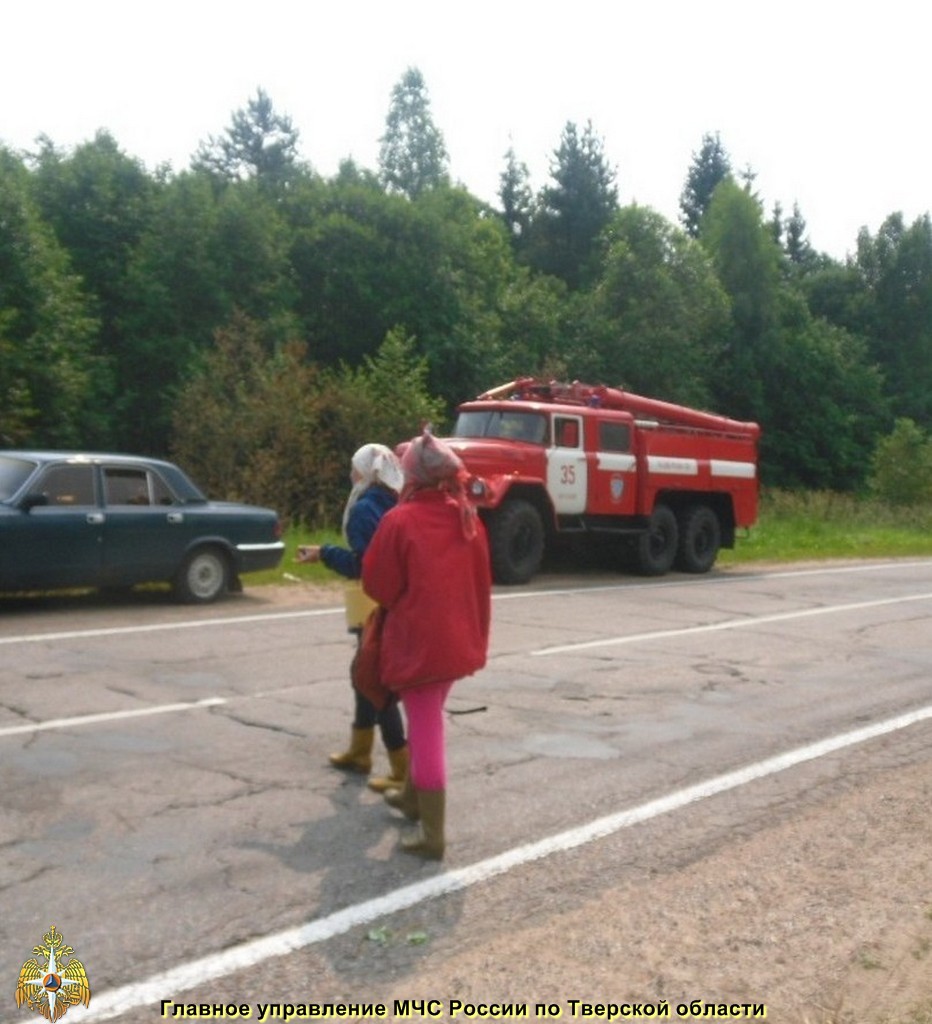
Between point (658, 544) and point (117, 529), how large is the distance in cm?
969

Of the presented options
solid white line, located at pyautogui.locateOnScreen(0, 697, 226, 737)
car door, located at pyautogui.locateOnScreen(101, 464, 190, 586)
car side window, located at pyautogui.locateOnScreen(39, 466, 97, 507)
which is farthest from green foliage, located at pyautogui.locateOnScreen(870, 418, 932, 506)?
solid white line, located at pyautogui.locateOnScreen(0, 697, 226, 737)

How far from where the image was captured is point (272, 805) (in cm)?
666

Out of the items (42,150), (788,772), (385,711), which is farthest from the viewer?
(42,150)

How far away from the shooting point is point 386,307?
46.7m

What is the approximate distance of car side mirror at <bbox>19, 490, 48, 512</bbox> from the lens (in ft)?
42.8

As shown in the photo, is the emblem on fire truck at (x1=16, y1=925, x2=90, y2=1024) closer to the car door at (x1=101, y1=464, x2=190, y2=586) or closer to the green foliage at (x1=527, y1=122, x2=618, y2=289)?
the car door at (x1=101, y1=464, x2=190, y2=586)

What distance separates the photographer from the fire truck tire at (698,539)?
71.4ft

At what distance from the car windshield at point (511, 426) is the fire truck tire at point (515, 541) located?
3.30 feet

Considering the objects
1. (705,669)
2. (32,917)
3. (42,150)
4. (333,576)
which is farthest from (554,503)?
(42,150)

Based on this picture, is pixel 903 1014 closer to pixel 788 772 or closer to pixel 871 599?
pixel 788 772

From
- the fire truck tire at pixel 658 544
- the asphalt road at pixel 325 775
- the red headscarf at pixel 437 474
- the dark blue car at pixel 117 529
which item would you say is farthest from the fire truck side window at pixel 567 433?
the red headscarf at pixel 437 474

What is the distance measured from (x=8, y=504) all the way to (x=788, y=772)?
26.4 ft

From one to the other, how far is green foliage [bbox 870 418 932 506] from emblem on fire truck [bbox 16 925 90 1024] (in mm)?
40901

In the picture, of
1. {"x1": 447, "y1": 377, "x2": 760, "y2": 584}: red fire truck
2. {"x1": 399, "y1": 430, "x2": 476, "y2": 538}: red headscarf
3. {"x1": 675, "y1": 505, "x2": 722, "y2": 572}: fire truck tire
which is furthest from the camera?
{"x1": 675, "y1": 505, "x2": 722, "y2": 572}: fire truck tire
